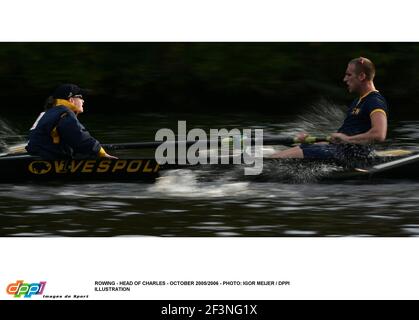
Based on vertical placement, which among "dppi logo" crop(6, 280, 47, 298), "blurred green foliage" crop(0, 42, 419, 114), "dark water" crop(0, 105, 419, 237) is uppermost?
"blurred green foliage" crop(0, 42, 419, 114)

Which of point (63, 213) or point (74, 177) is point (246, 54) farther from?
point (63, 213)

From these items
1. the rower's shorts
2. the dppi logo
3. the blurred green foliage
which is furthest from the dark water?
the blurred green foliage

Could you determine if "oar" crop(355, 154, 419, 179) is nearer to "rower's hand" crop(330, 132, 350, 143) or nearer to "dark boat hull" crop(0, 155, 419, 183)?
"dark boat hull" crop(0, 155, 419, 183)

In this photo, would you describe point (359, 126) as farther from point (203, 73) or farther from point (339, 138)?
point (203, 73)

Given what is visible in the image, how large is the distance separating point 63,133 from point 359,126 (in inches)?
146

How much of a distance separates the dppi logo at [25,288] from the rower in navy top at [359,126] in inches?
194

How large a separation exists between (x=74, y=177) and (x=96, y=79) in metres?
11.1

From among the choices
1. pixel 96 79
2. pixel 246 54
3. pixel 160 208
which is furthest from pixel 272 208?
pixel 96 79

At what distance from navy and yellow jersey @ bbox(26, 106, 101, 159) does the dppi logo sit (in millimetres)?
4379

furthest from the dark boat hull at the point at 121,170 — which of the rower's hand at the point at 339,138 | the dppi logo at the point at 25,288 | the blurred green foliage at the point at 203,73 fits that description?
the blurred green foliage at the point at 203,73

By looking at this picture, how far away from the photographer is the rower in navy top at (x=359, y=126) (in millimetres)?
11484

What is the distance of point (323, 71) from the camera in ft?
72.6

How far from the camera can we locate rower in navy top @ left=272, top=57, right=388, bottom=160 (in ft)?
37.7

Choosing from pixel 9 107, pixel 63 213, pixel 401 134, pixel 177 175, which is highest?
pixel 9 107
